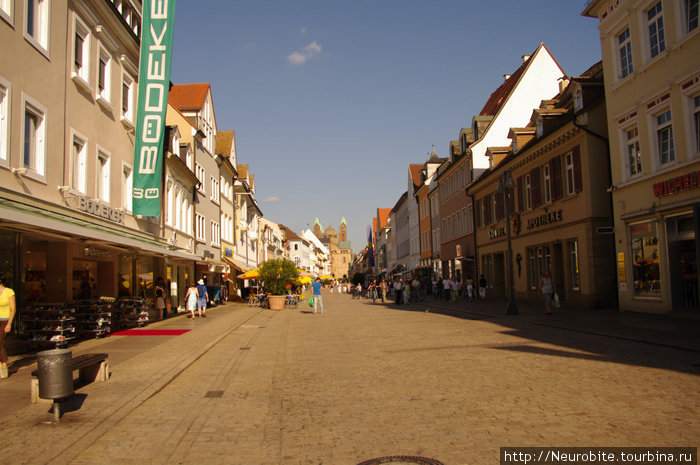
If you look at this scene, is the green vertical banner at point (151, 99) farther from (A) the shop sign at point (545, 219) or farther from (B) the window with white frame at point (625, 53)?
(A) the shop sign at point (545, 219)

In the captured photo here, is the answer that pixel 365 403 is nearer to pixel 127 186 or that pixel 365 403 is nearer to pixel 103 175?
pixel 103 175

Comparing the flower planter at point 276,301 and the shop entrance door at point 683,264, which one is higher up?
the shop entrance door at point 683,264

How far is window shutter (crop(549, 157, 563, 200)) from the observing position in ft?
81.8

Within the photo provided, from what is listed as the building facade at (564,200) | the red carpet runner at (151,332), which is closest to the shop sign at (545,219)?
the building facade at (564,200)

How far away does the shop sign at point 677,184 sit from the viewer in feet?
51.9

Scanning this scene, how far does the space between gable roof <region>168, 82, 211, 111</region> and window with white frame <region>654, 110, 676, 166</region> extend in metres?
26.3

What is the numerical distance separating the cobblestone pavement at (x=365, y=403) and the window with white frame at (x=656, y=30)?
9529 mm

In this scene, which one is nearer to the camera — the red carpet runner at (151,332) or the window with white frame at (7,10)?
the window with white frame at (7,10)

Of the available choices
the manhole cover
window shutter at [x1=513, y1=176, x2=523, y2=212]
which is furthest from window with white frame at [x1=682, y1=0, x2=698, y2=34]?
the manhole cover

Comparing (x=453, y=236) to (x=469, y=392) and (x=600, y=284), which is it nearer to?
(x=600, y=284)

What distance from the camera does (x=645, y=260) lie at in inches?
744

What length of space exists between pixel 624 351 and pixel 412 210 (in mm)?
55189

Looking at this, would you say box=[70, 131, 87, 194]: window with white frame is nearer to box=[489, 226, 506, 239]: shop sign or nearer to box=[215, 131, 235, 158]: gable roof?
box=[489, 226, 506, 239]: shop sign

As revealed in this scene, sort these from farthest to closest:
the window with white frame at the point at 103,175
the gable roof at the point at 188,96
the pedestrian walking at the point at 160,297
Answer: the gable roof at the point at 188,96 < the pedestrian walking at the point at 160,297 < the window with white frame at the point at 103,175
